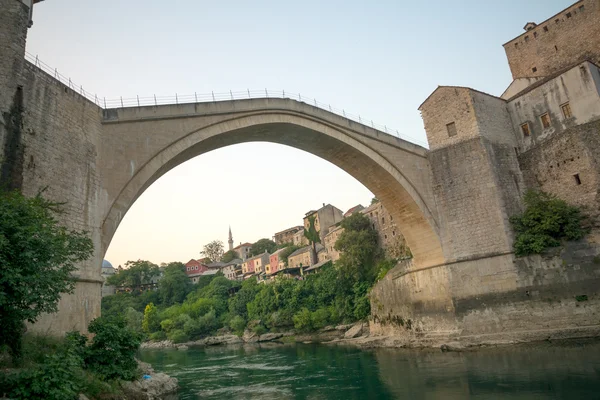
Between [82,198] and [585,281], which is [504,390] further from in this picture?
[82,198]

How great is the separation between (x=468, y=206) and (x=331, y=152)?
5908mm

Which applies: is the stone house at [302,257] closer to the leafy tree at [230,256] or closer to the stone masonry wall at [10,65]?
A: the leafy tree at [230,256]

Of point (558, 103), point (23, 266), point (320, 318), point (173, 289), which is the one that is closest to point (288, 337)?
point (320, 318)

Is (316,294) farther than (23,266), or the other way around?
(316,294)

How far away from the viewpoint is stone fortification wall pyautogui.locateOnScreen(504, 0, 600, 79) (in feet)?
64.6

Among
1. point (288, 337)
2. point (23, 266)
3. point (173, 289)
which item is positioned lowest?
point (288, 337)

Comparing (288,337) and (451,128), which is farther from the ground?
(451,128)

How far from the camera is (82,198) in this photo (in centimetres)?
1002

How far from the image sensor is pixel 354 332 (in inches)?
948

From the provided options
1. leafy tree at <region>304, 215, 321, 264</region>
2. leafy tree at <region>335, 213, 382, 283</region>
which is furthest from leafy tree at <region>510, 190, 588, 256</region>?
leafy tree at <region>304, 215, 321, 264</region>

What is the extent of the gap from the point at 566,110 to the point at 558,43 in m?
7.92

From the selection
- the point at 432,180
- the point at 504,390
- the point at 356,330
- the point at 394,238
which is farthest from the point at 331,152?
the point at 394,238

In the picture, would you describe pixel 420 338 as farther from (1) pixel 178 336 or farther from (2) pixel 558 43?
(1) pixel 178 336

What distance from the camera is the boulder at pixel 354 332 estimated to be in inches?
938
